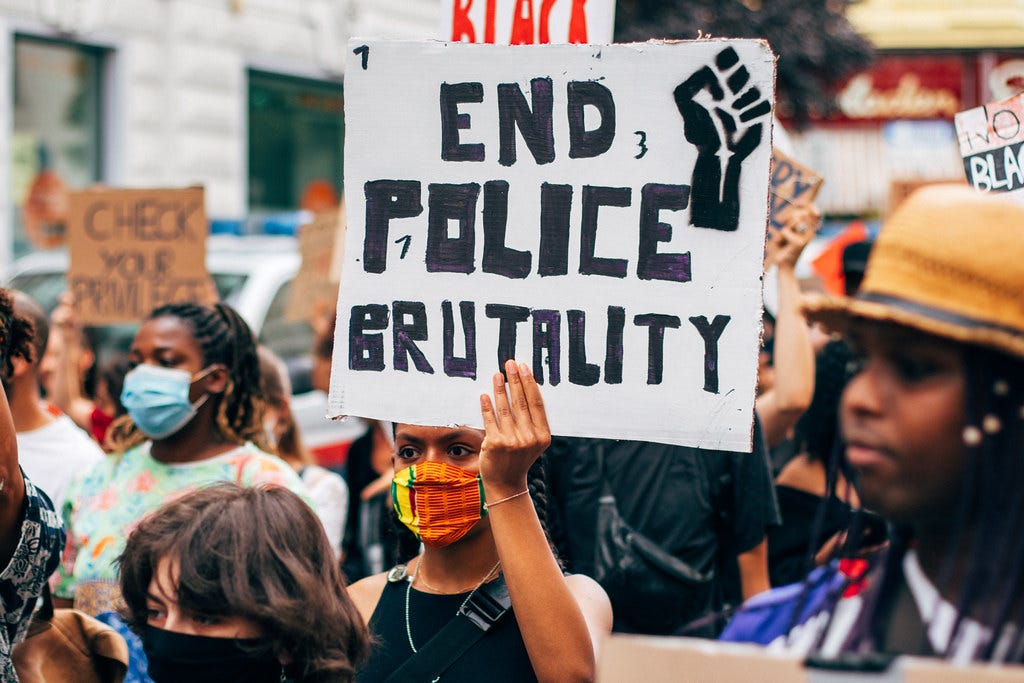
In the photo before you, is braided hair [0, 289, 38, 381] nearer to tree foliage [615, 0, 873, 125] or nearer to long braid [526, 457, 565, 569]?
long braid [526, 457, 565, 569]

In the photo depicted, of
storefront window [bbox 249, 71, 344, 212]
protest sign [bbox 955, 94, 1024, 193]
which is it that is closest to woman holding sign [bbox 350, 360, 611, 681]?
protest sign [bbox 955, 94, 1024, 193]

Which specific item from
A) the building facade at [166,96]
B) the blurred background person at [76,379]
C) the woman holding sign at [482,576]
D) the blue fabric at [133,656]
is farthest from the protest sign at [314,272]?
the woman holding sign at [482,576]

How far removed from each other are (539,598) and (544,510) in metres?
0.60

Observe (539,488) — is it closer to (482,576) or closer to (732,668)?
(482,576)

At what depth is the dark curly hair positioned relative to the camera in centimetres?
243

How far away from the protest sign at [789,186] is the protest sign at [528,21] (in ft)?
5.19

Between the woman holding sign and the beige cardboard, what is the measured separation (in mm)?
872

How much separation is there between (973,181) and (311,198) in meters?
12.4

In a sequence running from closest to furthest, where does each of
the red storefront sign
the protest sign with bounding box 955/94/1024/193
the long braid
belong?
the long braid → the protest sign with bounding box 955/94/1024/193 → the red storefront sign

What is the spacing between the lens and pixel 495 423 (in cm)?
257

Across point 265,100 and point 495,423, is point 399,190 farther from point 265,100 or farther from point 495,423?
point 265,100

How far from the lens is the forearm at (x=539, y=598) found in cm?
252

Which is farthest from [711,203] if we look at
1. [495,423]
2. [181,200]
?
[181,200]

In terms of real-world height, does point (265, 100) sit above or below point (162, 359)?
above
